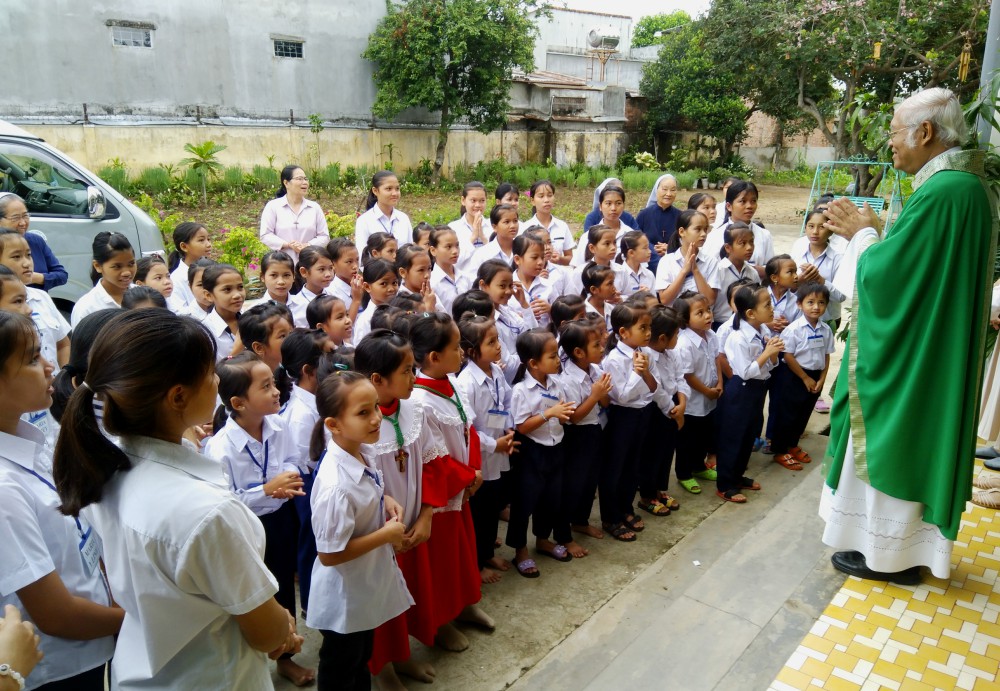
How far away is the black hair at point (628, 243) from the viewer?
481 cm

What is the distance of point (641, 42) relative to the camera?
2923 centimetres

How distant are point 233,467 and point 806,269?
12.5ft

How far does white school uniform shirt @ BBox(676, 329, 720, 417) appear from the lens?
4.04 m

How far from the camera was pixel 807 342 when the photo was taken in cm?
443

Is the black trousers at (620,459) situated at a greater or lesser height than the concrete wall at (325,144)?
lesser

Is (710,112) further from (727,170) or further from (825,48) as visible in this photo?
(825,48)

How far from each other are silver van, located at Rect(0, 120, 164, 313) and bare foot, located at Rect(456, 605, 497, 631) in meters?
3.79

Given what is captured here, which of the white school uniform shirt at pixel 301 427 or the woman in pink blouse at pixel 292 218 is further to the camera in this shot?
the woman in pink blouse at pixel 292 218

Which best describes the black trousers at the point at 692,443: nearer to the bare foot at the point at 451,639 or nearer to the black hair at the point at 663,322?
the black hair at the point at 663,322

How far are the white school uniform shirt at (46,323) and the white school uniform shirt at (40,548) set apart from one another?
1688mm

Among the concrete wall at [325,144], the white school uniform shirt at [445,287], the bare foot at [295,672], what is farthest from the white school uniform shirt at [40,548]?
the concrete wall at [325,144]

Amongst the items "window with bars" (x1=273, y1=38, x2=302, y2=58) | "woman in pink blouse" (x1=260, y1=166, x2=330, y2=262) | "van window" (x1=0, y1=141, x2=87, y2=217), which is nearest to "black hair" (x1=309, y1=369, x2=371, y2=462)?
"woman in pink blouse" (x1=260, y1=166, x2=330, y2=262)

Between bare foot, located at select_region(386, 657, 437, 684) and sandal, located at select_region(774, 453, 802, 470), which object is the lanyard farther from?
sandal, located at select_region(774, 453, 802, 470)

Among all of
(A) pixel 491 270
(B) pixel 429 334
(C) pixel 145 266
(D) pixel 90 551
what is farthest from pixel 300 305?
(D) pixel 90 551
